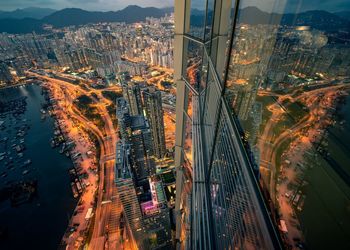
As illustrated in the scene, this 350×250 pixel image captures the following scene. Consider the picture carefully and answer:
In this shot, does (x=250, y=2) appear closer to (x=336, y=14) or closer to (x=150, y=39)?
(x=336, y=14)

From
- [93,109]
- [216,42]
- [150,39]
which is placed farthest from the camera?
[150,39]

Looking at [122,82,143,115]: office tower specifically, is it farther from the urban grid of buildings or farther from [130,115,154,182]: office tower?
the urban grid of buildings

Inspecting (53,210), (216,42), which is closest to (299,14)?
(216,42)

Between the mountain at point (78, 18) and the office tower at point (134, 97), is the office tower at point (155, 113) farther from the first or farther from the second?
the mountain at point (78, 18)

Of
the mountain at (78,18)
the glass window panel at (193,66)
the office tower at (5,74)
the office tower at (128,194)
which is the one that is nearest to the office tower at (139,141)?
the office tower at (128,194)

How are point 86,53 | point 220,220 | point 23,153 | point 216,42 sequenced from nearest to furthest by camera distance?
point 220,220, point 216,42, point 23,153, point 86,53

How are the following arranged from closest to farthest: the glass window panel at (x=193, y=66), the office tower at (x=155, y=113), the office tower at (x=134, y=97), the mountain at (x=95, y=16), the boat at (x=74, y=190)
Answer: the glass window panel at (x=193, y=66) < the office tower at (x=155, y=113) < the boat at (x=74, y=190) < the office tower at (x=134, y=97) < the mountain at (x=95, y=16)
